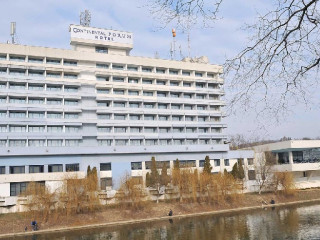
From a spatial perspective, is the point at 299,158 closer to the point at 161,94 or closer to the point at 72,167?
the point at 161,94

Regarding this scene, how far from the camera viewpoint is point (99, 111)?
72.2 meters

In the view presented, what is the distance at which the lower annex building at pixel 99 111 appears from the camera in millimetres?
65312

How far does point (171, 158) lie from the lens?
254ft

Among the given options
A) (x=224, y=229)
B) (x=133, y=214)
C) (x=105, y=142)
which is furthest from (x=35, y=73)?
(x=224, y=229)

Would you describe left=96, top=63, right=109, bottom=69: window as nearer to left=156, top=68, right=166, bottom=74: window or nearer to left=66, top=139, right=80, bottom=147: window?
left=156, top=68, right=166, bottom=74: window

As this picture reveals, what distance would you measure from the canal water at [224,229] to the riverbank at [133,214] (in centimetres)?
343

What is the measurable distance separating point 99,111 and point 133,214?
25.7 meters

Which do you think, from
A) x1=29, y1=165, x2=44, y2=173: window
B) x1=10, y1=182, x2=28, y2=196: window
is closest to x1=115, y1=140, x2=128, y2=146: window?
x1=29, y1=165, x2=44, y2=173: window

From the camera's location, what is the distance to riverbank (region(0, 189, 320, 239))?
156ft

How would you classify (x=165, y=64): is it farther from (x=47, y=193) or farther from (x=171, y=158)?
(x=47, y=193)

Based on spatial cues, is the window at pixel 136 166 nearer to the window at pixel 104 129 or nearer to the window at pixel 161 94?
the window at pixel 104 129

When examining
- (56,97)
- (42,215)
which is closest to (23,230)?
(42,215)

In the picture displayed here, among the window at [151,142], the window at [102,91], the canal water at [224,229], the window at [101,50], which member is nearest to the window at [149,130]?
the window at [151,142]

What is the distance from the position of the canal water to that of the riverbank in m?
3.43
